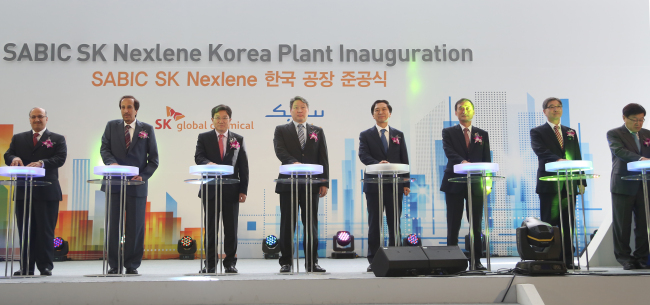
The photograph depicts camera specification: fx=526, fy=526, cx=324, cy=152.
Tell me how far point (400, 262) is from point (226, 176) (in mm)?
1651

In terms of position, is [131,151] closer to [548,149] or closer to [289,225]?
[289,225]

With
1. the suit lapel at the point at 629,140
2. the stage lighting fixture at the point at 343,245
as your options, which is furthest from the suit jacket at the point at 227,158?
the suit lapel at the point at 629,140

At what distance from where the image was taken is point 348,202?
6551 millimetres

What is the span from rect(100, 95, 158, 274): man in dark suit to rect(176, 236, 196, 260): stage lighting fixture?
2.02 m

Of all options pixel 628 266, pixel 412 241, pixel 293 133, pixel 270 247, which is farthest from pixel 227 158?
pixel 628 266

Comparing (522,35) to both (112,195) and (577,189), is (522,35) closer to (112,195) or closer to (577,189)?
(577,189)

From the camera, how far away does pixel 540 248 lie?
3.74 m

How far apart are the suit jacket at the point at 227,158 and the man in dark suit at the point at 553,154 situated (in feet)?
8.22

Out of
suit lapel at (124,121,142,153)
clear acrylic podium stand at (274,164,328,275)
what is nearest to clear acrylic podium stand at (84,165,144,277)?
suit lapel at (124,121,142,153)

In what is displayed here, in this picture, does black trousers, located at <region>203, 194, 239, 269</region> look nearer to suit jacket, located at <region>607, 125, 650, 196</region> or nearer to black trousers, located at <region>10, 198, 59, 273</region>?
black trousers, located at <region>10, 198, 59, 273</region>

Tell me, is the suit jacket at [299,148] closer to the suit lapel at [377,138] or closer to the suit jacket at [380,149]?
the suit jacket at [380,149]

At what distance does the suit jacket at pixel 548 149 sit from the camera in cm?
445

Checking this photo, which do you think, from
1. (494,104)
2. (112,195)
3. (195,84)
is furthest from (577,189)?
(195,84)

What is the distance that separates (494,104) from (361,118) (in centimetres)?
170
